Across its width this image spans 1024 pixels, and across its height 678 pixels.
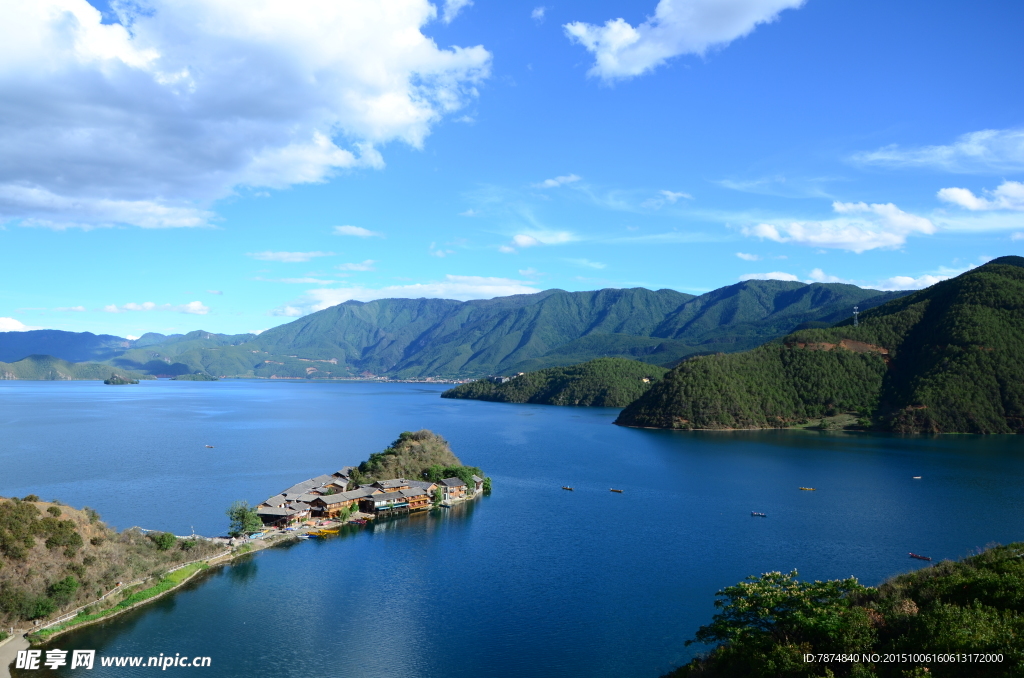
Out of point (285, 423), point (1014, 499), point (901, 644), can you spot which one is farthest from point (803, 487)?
point (285, 423)

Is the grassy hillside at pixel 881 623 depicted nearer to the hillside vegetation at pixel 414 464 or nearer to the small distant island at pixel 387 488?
the small distant island at pixel 387 488

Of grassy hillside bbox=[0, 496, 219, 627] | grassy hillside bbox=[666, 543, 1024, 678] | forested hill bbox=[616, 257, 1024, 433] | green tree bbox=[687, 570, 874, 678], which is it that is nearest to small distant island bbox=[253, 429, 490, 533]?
grassy hillside bbox=[0, 496, 219, 627]

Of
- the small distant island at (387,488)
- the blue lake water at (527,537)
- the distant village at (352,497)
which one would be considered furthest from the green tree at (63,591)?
the distant village at (352,497)

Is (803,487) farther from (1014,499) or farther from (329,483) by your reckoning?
(329,483)

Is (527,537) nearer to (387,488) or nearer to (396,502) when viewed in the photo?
(396,502)

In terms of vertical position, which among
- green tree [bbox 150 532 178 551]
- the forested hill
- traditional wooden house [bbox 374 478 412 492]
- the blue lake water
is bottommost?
the blue lake water

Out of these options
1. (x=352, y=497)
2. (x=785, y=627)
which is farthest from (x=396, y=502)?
(x=785, y=627)

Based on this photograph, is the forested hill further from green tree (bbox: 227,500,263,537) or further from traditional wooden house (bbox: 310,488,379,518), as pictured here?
green tree (bbox: 227,500,263,537)
